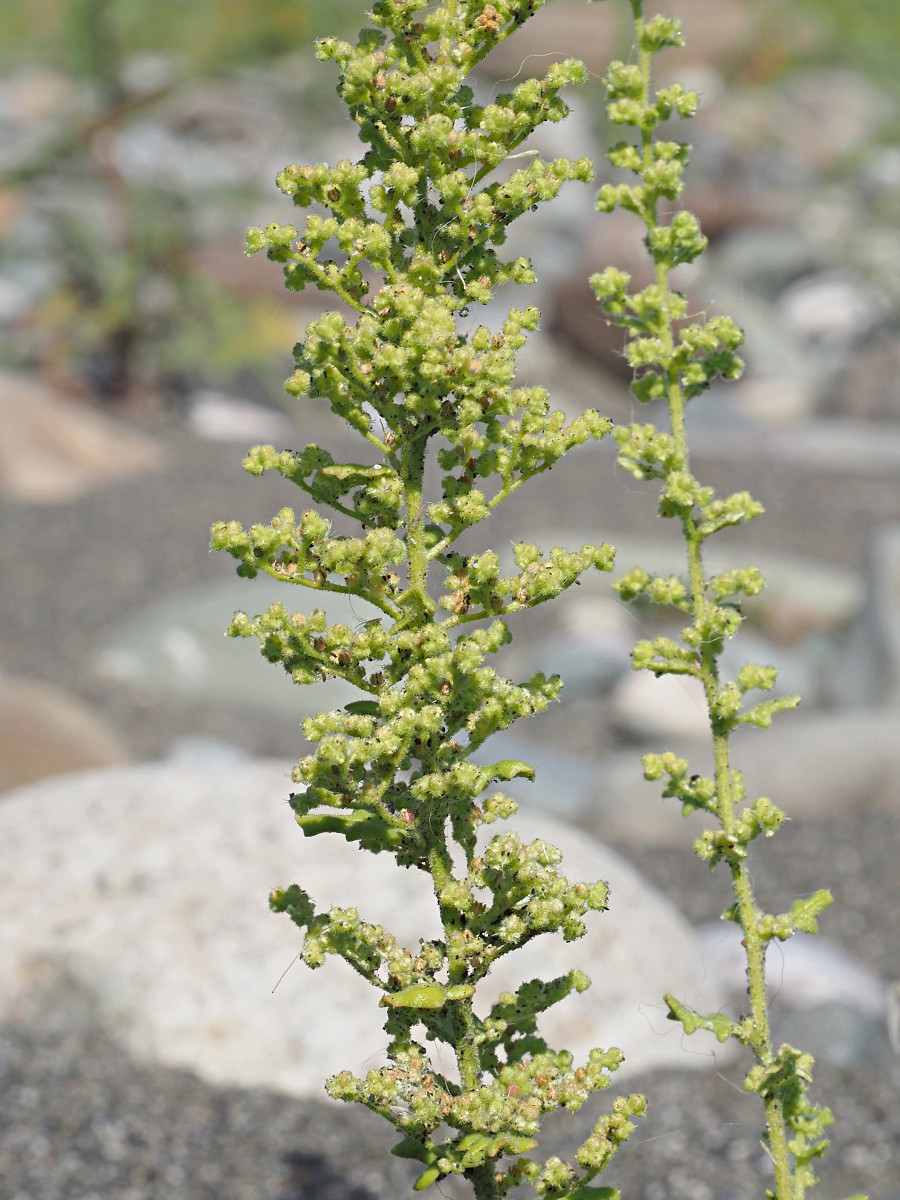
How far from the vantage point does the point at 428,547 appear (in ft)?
5.40

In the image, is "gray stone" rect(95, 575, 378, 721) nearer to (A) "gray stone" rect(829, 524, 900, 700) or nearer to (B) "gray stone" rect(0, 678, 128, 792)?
(B) "gray stone" rect(0, 678, 128, 792)

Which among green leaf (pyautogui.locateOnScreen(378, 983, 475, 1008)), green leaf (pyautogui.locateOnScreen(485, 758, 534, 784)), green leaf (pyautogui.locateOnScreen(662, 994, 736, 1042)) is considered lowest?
green leaf (pyautogui.locateOnScreen(378, 983, 475, 1008))

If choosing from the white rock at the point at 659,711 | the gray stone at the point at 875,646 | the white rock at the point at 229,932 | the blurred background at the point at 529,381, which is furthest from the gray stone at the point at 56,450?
the white rock at the point at 229,932

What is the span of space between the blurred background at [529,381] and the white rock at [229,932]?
1.56 ft

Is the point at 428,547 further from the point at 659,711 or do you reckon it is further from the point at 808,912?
the point at 659,711

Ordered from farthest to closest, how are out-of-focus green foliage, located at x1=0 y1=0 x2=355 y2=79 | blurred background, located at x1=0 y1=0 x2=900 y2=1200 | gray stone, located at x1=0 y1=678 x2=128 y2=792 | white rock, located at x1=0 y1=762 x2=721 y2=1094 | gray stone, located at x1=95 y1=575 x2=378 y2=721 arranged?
out-of-focus green foliage, located at x1=0 y1=0 x2=355 y2=79, gray stone, located at x1=95 y1=575 x2=378 y2=721, blurred background, located at x1=0 y1=0 x2=900 y2=1200, gray stone, located at x1=0 y1=678 x2=128 y2=792, white rock, located at x1=0 y1=762 x2=721 y2=1094

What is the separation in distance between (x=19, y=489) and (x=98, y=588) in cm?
143

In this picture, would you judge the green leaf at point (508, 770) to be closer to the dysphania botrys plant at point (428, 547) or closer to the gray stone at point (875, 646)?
the dysphania botrys plant at point (428, 547)

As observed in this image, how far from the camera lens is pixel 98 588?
859 cm

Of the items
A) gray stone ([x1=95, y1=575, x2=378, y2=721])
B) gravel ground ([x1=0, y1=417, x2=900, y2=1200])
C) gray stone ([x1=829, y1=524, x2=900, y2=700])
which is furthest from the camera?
gray stone ([x1=95, y1=575, x2=378, y2=721])

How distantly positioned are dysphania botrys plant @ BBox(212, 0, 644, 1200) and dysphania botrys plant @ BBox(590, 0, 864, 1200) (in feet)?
0.30

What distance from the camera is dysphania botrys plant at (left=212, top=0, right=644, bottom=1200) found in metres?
1.55

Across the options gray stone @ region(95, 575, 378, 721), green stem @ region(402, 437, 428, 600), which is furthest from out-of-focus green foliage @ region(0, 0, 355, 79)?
green stem @ region(402, 437, 428, 600)

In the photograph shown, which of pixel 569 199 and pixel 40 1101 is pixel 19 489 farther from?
pixel 569 199
